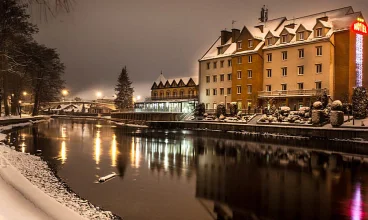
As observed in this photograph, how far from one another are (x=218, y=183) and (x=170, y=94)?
6881cm

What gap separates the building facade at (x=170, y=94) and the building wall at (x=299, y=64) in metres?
22.2

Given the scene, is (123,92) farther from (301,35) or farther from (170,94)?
(301,35)

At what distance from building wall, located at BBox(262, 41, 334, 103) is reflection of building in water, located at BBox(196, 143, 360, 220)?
2821 centimetres

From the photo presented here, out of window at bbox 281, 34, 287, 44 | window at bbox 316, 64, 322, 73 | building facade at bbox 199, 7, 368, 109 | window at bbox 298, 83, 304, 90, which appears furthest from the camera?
window at bbox 281, 34, 287, 44

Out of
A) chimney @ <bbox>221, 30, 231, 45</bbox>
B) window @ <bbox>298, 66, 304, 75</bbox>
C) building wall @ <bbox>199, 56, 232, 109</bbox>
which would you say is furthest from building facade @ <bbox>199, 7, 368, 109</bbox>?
chimney @ <bbox>221, 30, 231, 45</bbox>

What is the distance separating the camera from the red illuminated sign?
4528 cm

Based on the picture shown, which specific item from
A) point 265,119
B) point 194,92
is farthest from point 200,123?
point 194,92

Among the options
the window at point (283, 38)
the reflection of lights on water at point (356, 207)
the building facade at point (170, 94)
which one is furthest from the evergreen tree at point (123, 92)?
the reflection of lights on water at point (356, 207)

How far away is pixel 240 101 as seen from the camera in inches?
2217

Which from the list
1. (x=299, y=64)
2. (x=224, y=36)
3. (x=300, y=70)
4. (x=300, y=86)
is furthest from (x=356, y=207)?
(x=224, y=36)

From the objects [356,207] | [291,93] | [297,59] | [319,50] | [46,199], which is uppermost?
[319,50]

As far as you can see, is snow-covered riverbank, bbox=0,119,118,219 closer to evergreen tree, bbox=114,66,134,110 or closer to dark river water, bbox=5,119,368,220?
dark river water, bbox=5,119,368,220

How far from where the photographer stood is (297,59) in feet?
162

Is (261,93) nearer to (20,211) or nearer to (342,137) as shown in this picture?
(342,137)
